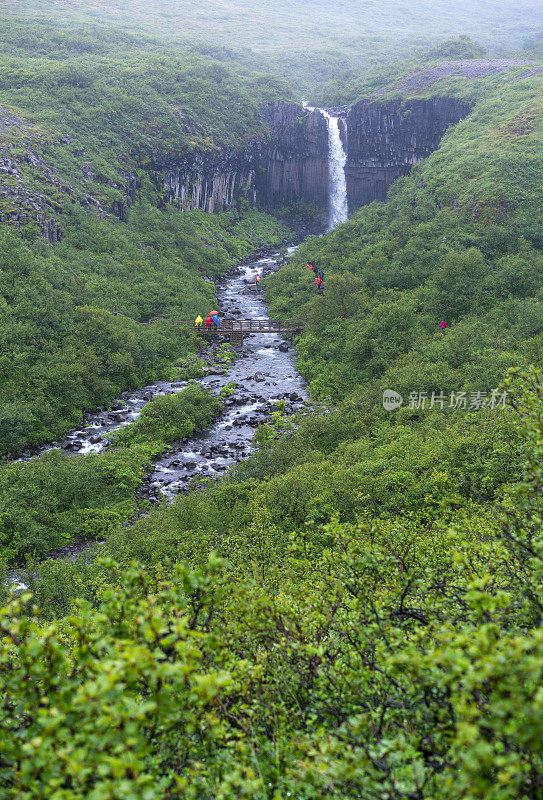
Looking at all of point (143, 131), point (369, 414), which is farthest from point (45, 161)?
point (369, 414)

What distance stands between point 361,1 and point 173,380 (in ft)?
672

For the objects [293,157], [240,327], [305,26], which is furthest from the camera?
[305,26]

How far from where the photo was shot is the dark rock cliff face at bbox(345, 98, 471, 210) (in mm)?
61906

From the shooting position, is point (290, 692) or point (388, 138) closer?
point (290, 692)

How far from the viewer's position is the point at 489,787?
3.40 m

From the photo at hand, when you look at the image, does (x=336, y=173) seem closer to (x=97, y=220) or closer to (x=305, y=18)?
(x=97, y=220)

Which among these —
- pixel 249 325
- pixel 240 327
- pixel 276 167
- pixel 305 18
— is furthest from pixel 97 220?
pixel 305 18

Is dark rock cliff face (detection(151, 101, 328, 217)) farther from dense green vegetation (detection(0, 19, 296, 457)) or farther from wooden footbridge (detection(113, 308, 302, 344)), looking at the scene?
wooden footbridge (detection(113, 308, 302, 344))

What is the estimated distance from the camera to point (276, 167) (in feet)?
252

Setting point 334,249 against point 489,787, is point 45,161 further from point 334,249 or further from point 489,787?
point 489,787

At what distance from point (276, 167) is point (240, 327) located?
4415 cm

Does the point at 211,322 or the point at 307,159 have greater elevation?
the point at 307,159

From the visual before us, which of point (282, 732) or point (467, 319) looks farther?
point (467, 319)

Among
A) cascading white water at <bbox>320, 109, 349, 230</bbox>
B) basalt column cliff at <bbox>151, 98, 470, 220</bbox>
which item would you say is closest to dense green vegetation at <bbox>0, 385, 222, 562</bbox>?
basalt column cliff at <bbox>151, 98, 470, 220</bbox>
